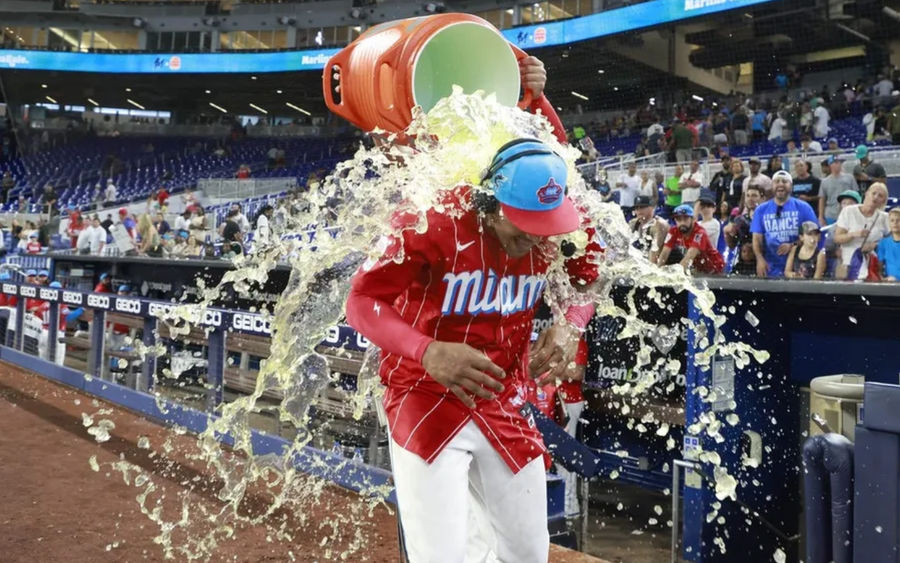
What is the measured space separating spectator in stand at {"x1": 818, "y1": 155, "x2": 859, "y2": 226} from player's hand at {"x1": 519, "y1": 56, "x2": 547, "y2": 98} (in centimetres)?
510

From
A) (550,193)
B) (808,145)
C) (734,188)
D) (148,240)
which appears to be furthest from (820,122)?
(550,193)

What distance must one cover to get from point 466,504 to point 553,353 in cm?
53

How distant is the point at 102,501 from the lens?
4.27 meters

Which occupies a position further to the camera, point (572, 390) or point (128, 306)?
point (128, 306)

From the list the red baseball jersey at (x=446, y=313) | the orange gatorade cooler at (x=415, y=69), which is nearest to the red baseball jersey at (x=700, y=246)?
the orange gatorade cooler at (x=415, y=69)

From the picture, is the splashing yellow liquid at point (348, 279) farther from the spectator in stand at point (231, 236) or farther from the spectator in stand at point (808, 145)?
the spectator in stand at point (808, 145)

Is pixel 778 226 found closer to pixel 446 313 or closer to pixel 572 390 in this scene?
pixel 572 390

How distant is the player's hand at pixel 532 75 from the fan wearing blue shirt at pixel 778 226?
144 inches

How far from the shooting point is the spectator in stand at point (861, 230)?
5.68 meters

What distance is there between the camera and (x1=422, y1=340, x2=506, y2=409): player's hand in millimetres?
2018

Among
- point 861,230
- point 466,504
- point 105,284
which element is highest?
point 861,230

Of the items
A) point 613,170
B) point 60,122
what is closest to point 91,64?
point 60,122

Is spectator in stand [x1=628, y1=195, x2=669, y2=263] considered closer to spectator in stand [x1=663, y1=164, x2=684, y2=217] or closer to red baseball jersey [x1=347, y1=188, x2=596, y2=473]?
spectator in stand [x1=663, y1=164, x2=684, y2=217]

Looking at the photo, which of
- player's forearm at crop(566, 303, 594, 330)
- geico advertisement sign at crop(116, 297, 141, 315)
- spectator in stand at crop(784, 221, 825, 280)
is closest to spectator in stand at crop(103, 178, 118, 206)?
geico advertisement sign at crop(116, 297, 141, 315)
